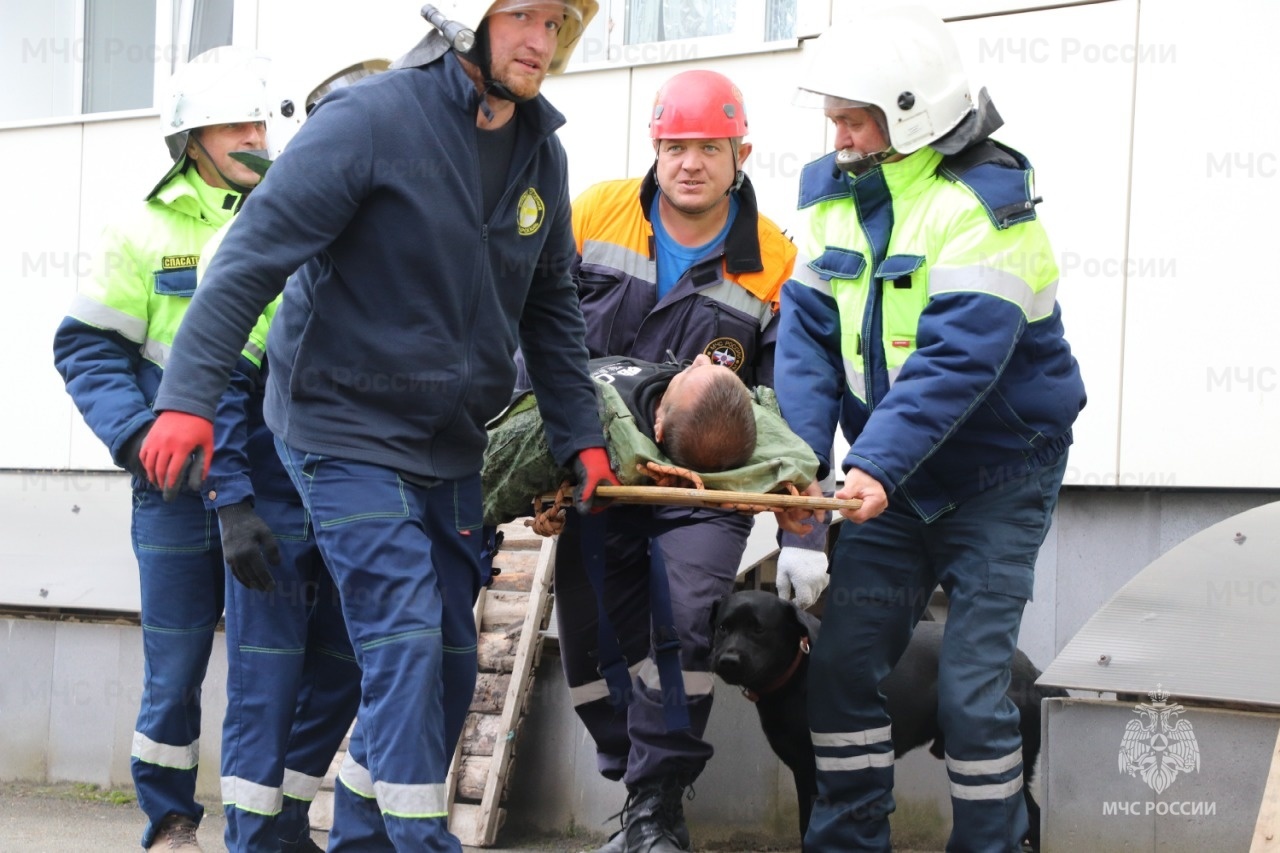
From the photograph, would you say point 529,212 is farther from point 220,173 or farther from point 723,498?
point 220,173

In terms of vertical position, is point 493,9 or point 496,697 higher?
point 493,9

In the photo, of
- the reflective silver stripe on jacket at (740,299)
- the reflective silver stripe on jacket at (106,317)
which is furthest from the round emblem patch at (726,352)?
the reflective silver stripe on jacket at (106,317)

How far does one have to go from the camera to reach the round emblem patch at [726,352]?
4.82 meters

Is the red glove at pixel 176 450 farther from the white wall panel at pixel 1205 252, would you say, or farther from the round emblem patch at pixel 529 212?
the white wall panel at pixel 1205 252

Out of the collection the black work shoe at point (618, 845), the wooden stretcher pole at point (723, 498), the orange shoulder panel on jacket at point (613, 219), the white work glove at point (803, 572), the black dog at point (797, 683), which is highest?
the orange shoulder panel on jacket at point (613, 219)

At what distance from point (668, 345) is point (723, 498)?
1210mm

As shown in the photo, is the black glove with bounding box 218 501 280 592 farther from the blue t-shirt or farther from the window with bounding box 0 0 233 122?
the window with bounding box 0 0 233 122

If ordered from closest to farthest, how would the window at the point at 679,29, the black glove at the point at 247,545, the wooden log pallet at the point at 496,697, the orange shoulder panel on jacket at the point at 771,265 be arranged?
the black glove at the point at 247,545 < the orange shoulder panel on jacket at the point at 771,265 < the wooden log pallet at the point at 496,697 < the window at the point at 679,29

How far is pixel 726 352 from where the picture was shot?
15.9 feet

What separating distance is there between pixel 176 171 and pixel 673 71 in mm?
2632

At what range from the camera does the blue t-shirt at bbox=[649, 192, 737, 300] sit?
4.95 meters

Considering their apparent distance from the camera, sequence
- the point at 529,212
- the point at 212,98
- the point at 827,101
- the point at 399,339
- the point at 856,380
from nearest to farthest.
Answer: the point at 399,339, the point at 529,212, the point at 827,101, the point at 856,380, the point at 212,98

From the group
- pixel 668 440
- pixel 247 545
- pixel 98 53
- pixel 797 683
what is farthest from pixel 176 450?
pixel 98 53

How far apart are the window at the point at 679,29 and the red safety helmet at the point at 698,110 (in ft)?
5.55
